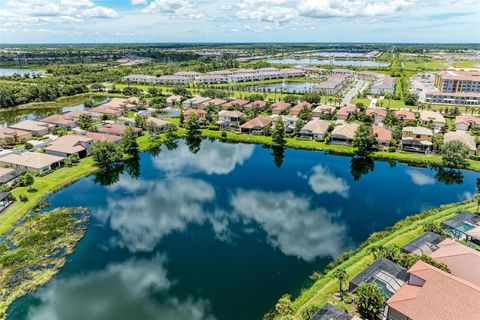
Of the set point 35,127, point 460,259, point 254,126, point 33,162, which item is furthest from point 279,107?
point 460,259

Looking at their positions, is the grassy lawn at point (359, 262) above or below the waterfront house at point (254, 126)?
below

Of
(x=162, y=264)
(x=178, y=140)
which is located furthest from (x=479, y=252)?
(x=178, y=140)

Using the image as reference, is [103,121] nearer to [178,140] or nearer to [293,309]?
[178,140]

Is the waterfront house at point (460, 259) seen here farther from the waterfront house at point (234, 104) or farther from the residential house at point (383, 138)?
the waterfront house at point (234, 104)

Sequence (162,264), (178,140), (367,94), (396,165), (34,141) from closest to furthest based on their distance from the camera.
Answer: (162,264) → (396,165) → (34,141) → (178,140) → (367,94)

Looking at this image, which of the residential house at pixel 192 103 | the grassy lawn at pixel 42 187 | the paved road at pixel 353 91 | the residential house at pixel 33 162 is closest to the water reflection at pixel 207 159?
the grassy lawn at pixel 42 187

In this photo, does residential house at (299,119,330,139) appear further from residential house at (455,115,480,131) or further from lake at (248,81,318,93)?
lake at (248,81,318,93)
